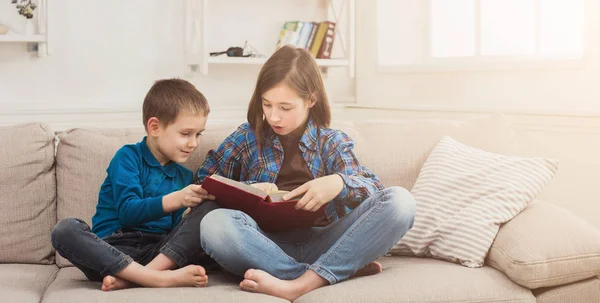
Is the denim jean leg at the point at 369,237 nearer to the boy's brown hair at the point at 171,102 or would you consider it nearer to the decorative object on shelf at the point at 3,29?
the boy's brown hair at the point at 171,102

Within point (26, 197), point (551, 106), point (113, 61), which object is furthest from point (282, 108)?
point (113, 61)

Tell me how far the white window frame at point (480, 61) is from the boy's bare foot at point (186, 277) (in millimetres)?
1722

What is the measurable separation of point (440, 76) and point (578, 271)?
1735 millimetres

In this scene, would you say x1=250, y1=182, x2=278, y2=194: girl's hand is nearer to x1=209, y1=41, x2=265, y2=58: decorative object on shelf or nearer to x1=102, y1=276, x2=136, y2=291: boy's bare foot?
x1=102, y1=276, x2=136, y2=291: boy's bare foot

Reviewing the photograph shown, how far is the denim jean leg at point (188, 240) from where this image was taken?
1.89 m

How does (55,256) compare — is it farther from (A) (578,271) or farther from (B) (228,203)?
(A) (578,271)

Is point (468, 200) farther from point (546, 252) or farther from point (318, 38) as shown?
point (318, 38)

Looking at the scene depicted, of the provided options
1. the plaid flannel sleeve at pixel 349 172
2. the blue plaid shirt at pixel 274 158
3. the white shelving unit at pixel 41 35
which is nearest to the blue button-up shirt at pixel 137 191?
the blue plaid shirt at pixel 274 158

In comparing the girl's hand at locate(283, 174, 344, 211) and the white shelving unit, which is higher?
the white shelving unit

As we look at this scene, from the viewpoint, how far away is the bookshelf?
145 inches

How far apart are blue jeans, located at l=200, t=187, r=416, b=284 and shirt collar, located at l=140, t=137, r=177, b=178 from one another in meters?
0.34

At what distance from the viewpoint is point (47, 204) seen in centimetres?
220

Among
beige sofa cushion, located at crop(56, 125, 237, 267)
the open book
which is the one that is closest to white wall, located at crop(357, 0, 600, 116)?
the open book

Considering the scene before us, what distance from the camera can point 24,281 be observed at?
1.95 m
